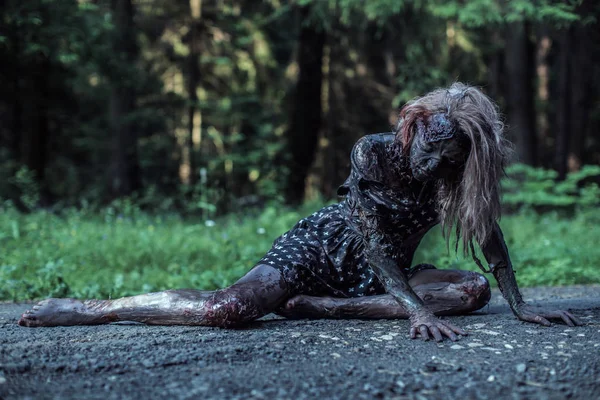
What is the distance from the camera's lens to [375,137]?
391 centimetres

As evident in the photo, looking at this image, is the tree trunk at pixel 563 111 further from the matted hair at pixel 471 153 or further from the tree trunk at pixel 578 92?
the matted hair at pixel 471 153

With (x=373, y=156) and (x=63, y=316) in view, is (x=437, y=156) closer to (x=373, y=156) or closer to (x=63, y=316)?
(x=373, y=156)

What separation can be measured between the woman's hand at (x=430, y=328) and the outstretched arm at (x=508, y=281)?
0.53 metres

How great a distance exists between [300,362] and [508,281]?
1530 millimetres

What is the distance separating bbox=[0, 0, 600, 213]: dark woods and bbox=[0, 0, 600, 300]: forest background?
5cm

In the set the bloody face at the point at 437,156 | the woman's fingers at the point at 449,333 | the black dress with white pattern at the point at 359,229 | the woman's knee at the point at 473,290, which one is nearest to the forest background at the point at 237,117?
the black dress with white pattern at the point at 359,229

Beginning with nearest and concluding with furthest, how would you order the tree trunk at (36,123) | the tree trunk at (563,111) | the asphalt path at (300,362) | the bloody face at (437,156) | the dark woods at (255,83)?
the asphalt path at (300,362), the bloody face at (437,156), the dark woods at (255,83), the tree trunk at (563,111), the tree trunk at (36,123)

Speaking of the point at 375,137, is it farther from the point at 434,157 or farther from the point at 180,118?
the point at 180,118

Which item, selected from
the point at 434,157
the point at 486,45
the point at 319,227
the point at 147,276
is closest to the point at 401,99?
the point at 486,45

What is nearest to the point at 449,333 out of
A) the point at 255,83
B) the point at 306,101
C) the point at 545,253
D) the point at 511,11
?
the point at 545,253

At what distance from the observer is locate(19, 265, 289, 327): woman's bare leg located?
155 inches

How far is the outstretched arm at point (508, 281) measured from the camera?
3.99 m

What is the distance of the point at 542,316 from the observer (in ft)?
13.3

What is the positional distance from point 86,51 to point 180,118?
8828 mm
